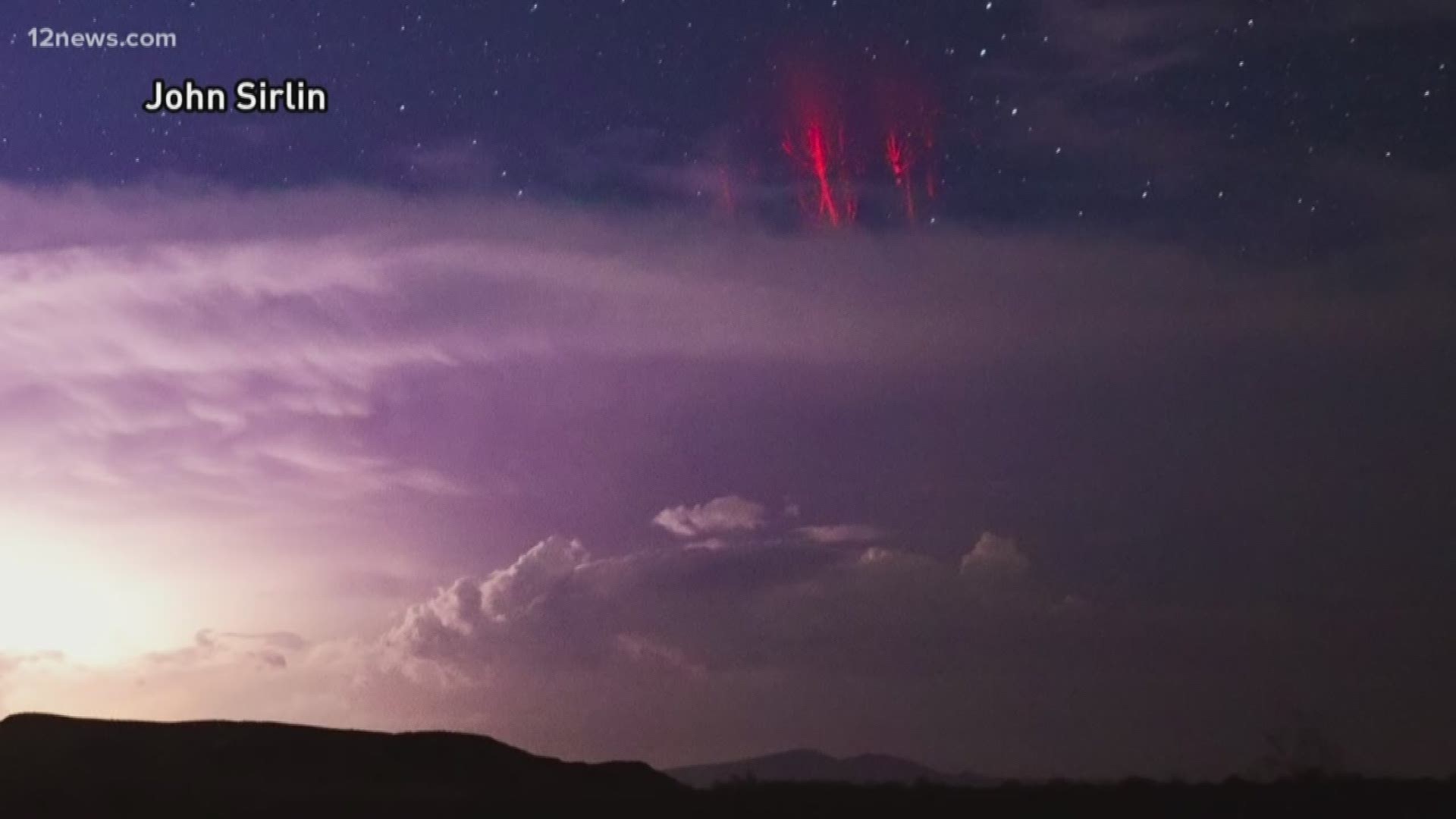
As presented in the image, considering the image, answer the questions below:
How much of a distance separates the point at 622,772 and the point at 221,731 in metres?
10.4

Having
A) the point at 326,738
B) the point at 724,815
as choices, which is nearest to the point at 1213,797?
the point at 724,815

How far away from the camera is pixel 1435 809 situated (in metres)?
27.4

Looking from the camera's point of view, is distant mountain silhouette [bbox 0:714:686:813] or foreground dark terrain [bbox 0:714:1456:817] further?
distant mountain silhouette [bbox 0:714:686:813]


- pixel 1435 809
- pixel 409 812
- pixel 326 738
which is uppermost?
pixel 326 738

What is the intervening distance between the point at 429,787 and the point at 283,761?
438 centimetres

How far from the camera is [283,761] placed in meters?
42.4

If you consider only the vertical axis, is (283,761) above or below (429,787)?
above

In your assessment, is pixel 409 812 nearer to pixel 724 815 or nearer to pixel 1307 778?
pixel 724 815

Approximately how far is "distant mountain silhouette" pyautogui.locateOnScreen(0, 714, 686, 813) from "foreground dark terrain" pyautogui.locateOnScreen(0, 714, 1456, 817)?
2.0 inches

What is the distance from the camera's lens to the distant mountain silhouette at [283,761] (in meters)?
38.9

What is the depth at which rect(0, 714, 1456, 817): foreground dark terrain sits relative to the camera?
28.7 m

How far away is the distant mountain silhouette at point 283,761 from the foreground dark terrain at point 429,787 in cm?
5

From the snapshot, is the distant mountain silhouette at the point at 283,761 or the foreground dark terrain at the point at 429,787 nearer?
the foreground dark terrain at the point at 429,787

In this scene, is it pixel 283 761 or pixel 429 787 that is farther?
pixel 283 761
